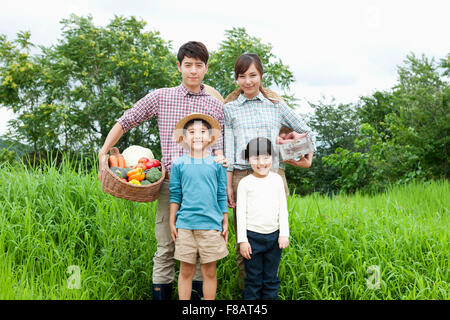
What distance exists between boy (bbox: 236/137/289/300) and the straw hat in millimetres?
281

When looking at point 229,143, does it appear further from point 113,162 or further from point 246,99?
point 113,162

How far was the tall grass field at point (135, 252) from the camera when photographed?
12.9 ft

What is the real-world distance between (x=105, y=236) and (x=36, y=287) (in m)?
0.98

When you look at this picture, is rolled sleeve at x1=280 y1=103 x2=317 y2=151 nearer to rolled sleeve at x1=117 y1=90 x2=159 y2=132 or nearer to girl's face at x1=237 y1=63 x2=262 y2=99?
girl's face at x1=237 y1=63 x2=262 y2=99

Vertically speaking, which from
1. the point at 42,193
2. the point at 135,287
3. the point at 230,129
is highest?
the point at 230,129

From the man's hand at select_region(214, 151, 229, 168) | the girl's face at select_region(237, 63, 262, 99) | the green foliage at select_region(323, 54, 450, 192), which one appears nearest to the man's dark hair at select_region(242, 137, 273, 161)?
the man's hand at select_region(214, 151, 229, 168)

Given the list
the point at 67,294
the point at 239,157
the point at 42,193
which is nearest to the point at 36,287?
the point at 67,294

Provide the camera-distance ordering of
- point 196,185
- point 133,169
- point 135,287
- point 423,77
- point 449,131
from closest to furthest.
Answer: point 196,185 → point 133,169 → point 135,287 → point 449,131 → point 423,77

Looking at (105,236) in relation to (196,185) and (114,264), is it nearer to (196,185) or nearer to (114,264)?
(114,264)

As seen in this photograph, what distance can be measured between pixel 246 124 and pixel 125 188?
1141mm

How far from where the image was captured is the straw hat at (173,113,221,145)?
10.6ft

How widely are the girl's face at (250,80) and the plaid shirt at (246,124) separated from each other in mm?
88

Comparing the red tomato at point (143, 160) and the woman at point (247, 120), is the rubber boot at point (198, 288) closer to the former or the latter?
the woman at point (247, 120)
